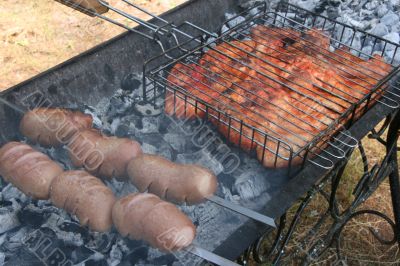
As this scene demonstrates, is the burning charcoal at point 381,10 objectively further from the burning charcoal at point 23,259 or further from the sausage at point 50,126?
the burning charcoal at point 23,259

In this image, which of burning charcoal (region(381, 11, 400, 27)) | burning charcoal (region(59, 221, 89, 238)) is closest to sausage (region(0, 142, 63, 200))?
burning charcoal (region(59, 221, 89, 238))

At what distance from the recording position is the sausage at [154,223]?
1.73 meters

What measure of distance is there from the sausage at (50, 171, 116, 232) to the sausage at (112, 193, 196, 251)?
7 cm

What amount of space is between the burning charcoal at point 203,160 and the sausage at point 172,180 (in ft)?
1.03

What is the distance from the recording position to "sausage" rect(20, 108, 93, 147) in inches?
89.1

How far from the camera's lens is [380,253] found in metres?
3.40

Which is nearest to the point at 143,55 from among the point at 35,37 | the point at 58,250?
the point at 58,250

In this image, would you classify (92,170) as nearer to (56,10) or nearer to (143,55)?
(143,55)

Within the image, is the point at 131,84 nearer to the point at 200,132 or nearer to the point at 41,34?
the point at 200,132

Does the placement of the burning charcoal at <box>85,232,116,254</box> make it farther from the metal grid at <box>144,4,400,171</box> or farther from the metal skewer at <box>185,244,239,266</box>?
the metal grid at <box>144,4,400,171</box>

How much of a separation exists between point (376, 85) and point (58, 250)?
1559 millimetres

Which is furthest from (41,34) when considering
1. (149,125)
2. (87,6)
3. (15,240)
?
(15,240)

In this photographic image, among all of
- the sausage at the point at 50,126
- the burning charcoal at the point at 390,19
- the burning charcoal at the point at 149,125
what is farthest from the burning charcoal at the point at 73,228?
the burning charcoal at the point at 390,19

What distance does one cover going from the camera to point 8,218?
83.2 inches
